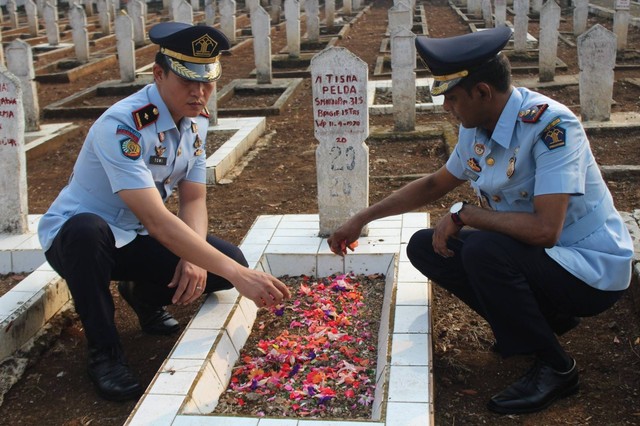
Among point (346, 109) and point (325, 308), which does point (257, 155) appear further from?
point (325, 308)

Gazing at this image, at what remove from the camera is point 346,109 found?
192 inches

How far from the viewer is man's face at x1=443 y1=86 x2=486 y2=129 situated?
3.13m

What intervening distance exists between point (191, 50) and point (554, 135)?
5.46 ft

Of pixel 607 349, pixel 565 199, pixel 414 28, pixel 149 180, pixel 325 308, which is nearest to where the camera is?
pixel 565 199

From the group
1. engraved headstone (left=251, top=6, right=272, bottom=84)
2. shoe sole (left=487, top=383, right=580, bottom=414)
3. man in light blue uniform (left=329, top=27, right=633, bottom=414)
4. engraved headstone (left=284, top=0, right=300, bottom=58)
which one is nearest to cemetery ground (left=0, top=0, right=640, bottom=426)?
shoe sole (left=487, top=383, right=580, bottom=414)

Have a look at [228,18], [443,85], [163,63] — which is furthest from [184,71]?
[228,18]

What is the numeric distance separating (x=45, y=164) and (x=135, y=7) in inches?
431

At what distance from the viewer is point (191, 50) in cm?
348

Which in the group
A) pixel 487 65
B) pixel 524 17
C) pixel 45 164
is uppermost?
pixel 487 65

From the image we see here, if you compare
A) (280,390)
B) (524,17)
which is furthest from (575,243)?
(524,17)

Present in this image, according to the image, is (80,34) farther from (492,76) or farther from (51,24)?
(492,76)

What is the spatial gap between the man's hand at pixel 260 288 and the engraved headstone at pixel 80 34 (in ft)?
46.0

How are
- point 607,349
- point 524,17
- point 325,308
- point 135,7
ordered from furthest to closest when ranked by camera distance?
point 135,7
point 524,17
point 325,308
point 607,349

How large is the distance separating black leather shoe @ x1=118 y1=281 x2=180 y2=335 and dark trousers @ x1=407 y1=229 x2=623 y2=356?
178 cm
